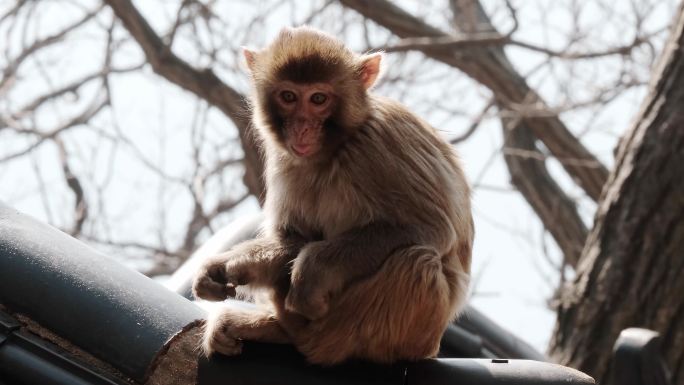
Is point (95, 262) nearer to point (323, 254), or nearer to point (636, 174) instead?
point (323, 254)

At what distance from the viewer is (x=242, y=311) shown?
3494mm

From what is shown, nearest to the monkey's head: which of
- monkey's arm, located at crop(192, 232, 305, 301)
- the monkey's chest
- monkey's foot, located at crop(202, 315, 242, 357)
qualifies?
the monkey's chest

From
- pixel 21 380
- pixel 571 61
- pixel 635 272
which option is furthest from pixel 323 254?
pixel 571 61

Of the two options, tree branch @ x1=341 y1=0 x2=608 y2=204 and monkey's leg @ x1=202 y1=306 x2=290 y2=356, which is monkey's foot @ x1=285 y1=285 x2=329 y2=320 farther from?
tree branch @ x1=341 y1=0 x2=608 y2=204

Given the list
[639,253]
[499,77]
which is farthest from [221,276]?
[499,77]

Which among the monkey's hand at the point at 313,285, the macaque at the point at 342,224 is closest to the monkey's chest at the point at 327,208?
the macaque at the point at 342,224

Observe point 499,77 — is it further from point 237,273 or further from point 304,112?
point 237,273

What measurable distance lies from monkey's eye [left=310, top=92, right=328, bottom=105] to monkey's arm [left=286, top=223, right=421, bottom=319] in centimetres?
60

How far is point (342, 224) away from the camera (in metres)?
3.74

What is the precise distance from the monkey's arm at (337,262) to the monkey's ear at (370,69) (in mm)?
760

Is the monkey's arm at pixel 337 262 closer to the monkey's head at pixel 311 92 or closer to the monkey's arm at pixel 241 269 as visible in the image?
the monkey's arm at pixel 241 269

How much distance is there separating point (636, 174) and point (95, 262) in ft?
11.3

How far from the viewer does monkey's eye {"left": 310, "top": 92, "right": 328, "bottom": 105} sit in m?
3.87

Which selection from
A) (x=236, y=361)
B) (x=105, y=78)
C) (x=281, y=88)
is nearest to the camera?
(x=236, y=361)
